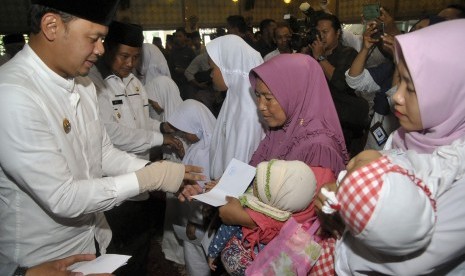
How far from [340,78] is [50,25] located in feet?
7.86

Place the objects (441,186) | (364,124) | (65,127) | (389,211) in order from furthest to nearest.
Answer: (364,124) < (65,127) < (441,186) < (389,211)

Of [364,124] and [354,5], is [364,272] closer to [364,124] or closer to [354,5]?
[364,124]

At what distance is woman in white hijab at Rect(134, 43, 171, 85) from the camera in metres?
4.10

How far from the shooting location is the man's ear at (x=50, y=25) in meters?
1.35

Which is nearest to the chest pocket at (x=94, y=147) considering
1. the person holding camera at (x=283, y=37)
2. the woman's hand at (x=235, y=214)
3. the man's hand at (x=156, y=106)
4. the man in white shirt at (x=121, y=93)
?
the woman's hand at (x=235, y=214)

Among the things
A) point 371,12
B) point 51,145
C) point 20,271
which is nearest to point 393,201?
point 51,145

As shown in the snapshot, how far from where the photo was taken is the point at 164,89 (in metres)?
3.66

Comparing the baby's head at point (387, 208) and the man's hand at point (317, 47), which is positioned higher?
the man's hand at point (317, 47)

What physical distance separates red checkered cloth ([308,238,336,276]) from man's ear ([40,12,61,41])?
147 centimetres

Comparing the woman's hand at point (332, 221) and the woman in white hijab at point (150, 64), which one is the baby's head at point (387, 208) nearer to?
the woman's hand at point (332, 221)

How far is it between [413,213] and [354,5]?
961cm

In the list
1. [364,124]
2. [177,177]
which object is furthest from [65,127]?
[364,124]

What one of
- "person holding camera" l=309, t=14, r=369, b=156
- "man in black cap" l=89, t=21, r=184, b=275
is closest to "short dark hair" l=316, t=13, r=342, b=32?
"person holding camera" l=309, t=14, r=369, b=156

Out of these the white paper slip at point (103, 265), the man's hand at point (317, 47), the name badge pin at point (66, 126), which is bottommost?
the white paper slip at point (103, 265)
